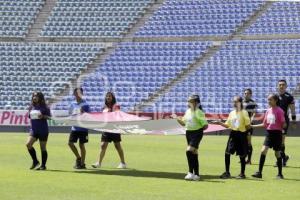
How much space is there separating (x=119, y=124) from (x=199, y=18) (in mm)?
29878

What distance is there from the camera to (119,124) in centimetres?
1681

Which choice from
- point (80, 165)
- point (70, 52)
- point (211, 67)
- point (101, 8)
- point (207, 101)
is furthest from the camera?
point (101, 8)

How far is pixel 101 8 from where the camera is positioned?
1919 inches

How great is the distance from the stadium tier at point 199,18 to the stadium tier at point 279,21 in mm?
1015

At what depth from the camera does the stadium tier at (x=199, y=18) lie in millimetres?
45000

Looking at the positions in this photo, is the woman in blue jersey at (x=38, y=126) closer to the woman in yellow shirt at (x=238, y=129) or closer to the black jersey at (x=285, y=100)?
the woman in yellow shirt at (x=238, y=129)

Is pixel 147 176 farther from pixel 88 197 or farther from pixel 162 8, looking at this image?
pixel 162 8

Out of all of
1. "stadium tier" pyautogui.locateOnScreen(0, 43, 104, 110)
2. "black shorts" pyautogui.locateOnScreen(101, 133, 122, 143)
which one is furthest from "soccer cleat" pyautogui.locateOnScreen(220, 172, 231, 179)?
"stadium tier" pyautogui.locateOnScreen(0, 43, 104, 110)

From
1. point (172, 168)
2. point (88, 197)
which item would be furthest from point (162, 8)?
point (88, 197)

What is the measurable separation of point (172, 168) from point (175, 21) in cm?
2998

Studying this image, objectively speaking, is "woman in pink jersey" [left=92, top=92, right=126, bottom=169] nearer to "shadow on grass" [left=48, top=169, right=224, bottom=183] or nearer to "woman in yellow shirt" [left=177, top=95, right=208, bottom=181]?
"shadow on grass" [left=48, top=169, right=224, bottom=183]

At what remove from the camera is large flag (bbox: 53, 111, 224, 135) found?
1658cm

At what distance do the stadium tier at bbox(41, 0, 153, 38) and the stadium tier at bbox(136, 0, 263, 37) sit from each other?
1.37 metres

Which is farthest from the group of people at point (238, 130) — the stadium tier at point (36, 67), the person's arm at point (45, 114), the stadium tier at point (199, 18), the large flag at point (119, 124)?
the stadium tier at point (199, 18)
